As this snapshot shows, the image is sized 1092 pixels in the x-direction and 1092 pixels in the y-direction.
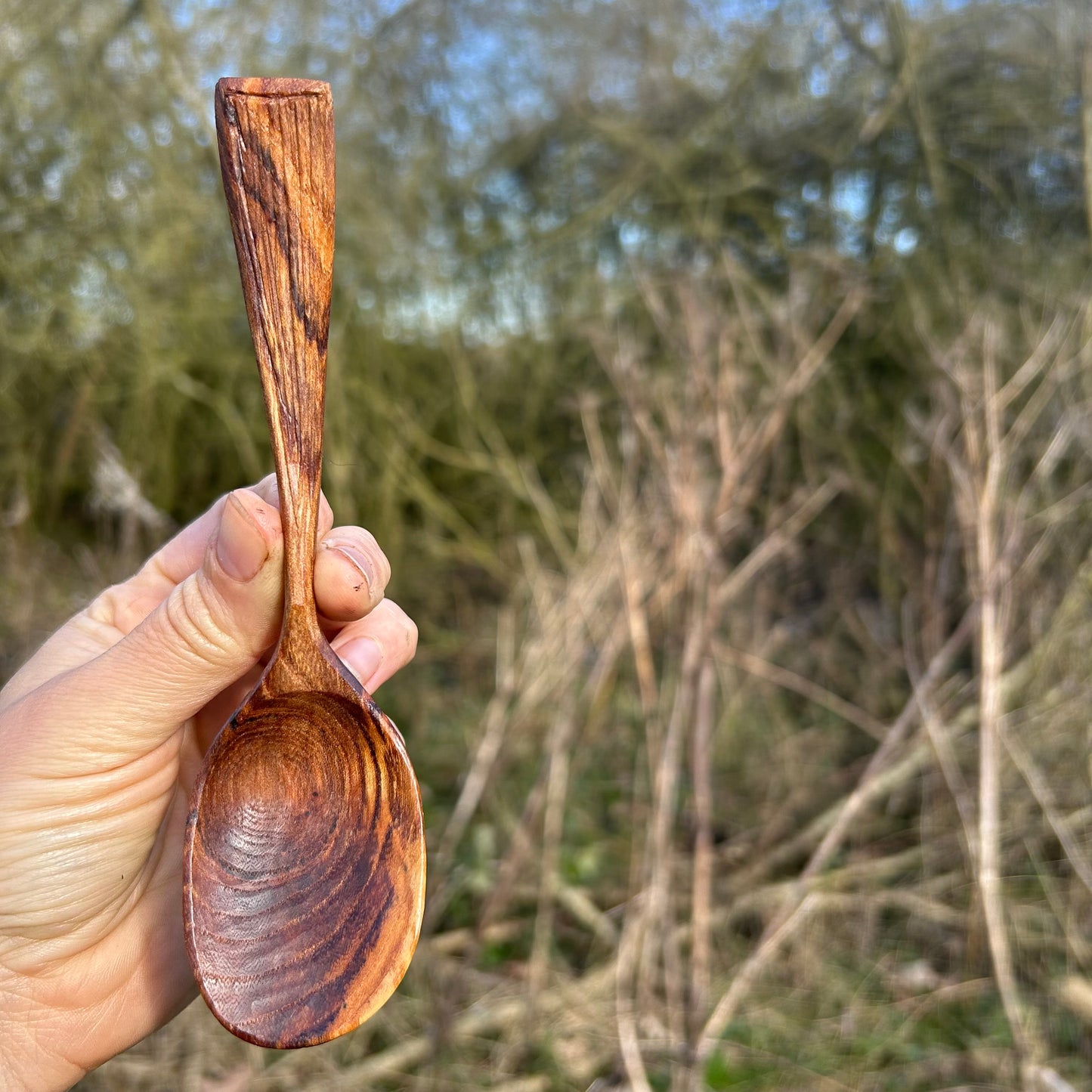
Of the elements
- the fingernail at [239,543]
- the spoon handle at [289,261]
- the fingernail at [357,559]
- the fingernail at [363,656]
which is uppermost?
the spoon handle at [289,261]

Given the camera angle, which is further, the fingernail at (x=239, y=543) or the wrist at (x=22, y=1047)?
the wrist at (x=22, y=1047)

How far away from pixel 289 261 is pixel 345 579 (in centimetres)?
34

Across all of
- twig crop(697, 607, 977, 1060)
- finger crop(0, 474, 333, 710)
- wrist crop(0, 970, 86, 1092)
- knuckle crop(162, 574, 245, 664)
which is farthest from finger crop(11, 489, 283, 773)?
twig crop(697, 607, 977, 1060)

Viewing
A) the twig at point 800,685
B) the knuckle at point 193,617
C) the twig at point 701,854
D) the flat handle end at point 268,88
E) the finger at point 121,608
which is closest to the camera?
the flat handle end at point 268,88

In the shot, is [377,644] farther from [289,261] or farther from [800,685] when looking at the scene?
[800,685]

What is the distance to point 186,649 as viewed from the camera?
104 cm

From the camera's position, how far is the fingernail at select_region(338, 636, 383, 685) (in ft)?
4.28

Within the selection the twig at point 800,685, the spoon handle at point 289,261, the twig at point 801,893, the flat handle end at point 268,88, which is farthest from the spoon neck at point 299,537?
the twig at point 800,685

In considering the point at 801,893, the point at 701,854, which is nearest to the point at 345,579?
the point at 701,854

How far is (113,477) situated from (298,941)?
9.21ft

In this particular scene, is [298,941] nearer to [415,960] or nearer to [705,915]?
[705,915]

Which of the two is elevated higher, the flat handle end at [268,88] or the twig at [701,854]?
the flat handle end at [268,88]

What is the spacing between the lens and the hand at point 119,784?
1.04 m

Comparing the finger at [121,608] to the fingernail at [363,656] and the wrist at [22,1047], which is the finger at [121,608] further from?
the wrist at [22,1047]
